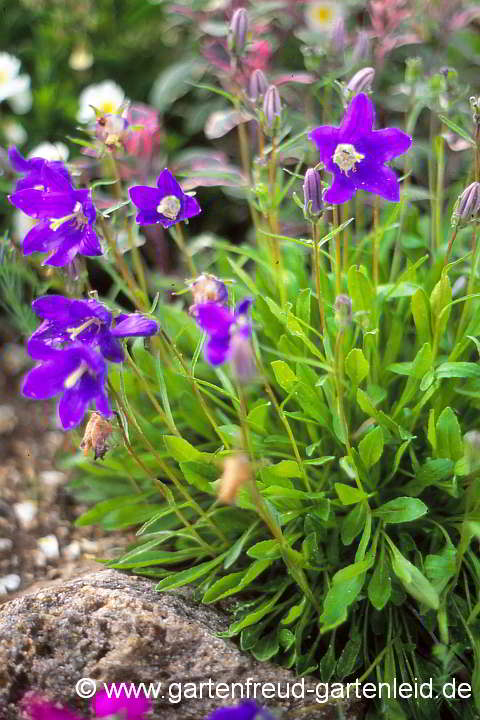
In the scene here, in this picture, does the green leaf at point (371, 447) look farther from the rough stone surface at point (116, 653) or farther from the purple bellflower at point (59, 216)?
the purple bellflower at point (59, 216)

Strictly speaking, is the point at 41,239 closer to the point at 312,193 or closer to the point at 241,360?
the point at 312,193

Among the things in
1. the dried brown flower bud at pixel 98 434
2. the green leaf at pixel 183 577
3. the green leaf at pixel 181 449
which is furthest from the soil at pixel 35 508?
the dried brown flower bud at pixel 98 434

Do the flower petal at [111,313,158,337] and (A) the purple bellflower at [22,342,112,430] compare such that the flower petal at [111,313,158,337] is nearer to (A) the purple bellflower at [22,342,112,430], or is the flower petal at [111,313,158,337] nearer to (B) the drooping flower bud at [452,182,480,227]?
(A) the purple bellflower at [22,342,112,430]

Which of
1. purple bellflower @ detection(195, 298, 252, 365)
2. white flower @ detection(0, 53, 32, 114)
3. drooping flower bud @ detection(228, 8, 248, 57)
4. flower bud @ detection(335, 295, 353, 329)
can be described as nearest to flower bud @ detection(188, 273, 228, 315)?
purple bellflower @ detection(195, 298, 252, 365)

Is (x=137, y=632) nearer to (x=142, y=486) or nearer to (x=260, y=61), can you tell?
(x=142, y=486)

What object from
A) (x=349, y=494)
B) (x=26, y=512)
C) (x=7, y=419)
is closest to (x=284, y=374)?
(x=349, y=494)

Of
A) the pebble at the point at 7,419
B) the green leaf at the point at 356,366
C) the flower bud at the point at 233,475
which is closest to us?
the flower bud at the point at 233,475
